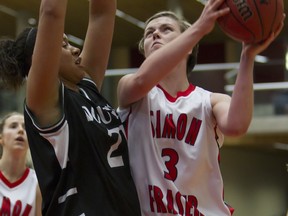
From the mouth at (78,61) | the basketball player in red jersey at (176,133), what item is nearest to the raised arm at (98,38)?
the mouth at (78,61)

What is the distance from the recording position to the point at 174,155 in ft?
10.2

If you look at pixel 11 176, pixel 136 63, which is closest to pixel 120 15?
pixel 136 63

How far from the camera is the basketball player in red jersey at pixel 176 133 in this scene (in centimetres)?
298

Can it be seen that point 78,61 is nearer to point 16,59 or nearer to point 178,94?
point 16,59

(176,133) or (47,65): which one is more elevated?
(47,65)

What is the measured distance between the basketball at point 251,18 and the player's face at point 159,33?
19.0 inches

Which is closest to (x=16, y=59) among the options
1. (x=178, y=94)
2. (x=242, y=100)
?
(x=178, y=94)

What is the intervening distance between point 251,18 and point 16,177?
11.0 ft

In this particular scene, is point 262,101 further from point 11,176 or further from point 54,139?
point 54,139

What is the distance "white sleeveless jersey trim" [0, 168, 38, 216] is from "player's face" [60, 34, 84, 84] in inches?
91.7

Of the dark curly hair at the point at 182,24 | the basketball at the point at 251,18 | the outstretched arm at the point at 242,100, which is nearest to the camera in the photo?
the basketball at the point at 251,18

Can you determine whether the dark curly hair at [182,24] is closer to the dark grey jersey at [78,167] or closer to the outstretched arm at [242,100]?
the outstretched arm at [242,100]

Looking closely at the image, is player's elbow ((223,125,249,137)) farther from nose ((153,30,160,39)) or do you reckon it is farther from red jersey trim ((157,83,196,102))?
nose ((153,30,160,39))

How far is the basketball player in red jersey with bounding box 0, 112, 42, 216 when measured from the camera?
5.28 m
